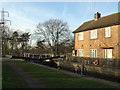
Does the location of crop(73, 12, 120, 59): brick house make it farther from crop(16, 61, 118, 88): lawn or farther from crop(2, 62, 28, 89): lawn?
crop(2, 62, 28, 89): lawn

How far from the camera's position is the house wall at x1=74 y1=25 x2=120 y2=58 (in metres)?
24.7

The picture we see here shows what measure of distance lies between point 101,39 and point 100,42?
521mm

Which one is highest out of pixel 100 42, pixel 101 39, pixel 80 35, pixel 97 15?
pixel 97 15

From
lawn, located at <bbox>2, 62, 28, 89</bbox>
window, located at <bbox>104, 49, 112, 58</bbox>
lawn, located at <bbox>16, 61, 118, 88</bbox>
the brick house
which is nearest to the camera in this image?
lawn, located at <bbox>2, 62, 28, 89</bbox>

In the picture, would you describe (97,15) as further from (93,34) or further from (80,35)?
(93,34)

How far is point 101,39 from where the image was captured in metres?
27.8

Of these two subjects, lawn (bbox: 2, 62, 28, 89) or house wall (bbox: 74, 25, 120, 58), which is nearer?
lawn (bbox: 2, 62, 28, 89)

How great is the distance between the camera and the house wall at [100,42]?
24.7 m

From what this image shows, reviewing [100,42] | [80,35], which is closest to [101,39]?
[100,42]

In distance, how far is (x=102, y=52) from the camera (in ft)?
90.1

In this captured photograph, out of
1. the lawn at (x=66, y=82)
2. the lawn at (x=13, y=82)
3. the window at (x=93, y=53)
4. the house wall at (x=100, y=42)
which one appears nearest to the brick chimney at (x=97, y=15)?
the house wall at (x=100, y=42)

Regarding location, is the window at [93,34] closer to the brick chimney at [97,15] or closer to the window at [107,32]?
the window at [107,32]

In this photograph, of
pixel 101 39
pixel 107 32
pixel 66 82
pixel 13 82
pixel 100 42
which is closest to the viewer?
pixel 13 82

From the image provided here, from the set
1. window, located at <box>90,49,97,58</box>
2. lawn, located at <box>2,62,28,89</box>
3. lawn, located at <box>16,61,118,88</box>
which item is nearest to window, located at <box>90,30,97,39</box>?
window, located at <box>90,49,97,58</box>
